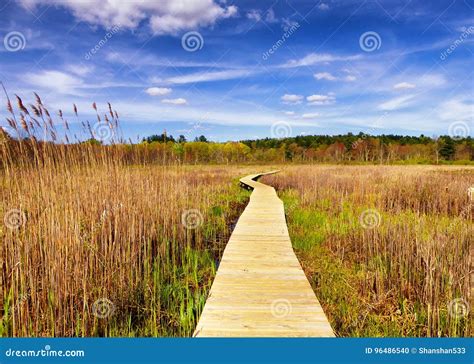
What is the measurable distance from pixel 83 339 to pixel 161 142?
3.44m

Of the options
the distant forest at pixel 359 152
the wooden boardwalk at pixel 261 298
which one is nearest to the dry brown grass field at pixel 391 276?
the wooden boardwalk at pixel 261 298

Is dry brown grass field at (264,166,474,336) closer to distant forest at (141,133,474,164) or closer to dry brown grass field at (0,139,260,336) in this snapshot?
dry brown grass field at (0,139,260,336)

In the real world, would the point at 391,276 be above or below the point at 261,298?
below

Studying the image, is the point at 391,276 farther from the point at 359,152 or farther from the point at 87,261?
the point at 359,152

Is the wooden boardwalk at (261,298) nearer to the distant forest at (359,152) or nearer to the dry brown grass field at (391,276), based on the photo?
the dry brown grass field at (391,276)

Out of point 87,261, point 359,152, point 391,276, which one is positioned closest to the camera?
point 87,261

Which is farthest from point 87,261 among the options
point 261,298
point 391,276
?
point 391,276

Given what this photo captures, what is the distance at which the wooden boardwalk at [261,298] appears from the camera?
104 inches

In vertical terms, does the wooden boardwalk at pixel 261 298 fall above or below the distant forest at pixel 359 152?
below

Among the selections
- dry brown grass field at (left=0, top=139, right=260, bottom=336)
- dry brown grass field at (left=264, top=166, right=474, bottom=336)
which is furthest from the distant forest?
dry brown grass field at (left=0, top=139, right=260, bottom=336)

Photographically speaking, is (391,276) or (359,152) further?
(359,152)

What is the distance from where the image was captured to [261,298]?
3.18 metres

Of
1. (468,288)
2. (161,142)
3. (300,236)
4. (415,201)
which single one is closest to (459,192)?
(415,201)

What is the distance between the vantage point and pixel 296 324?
2697 mm
